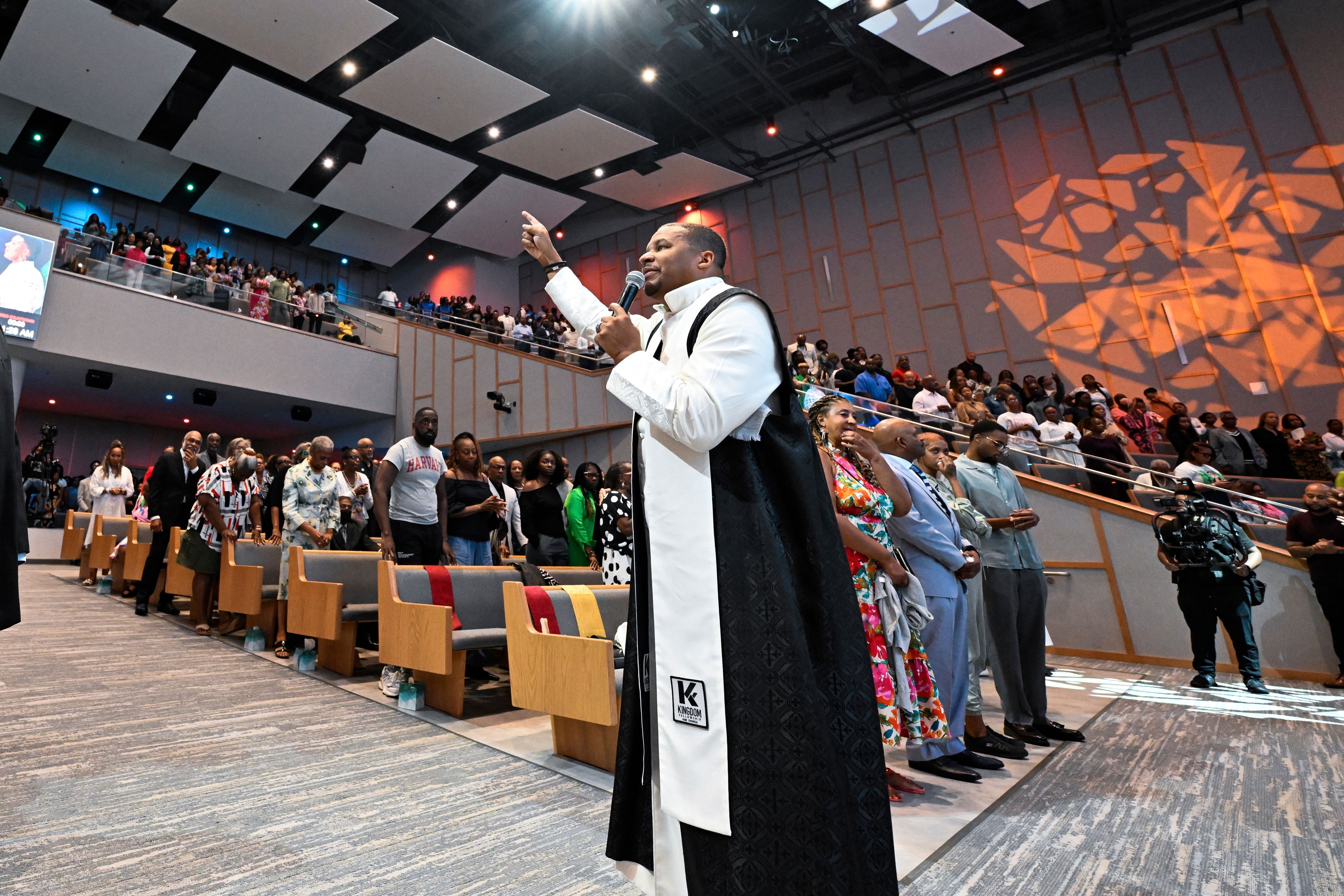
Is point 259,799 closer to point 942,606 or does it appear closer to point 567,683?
point 567,683

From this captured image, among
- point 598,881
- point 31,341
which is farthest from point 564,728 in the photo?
point 31,341

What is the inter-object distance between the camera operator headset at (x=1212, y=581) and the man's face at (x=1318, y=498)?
0.55 meters

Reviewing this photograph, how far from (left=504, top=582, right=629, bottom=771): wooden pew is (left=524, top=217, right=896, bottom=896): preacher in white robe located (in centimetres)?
132

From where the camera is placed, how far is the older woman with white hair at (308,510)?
432 cm

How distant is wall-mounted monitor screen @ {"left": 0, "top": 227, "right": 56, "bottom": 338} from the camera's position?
8.73 m

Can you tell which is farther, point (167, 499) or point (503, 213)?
point (503, 213)

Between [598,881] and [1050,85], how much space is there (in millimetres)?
13126

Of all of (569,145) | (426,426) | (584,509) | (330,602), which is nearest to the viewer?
(330,602)

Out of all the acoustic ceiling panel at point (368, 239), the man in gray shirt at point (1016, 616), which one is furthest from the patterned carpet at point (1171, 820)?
the acoustic ceiling panel at point (368, 239)

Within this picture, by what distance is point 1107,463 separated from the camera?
19.4 feet

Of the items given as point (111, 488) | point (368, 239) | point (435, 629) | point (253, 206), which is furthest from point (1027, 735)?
point (253, 206)

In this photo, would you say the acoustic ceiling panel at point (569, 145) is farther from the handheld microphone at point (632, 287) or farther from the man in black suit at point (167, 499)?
the handheld microphone at point (632, 287)

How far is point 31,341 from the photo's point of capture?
9117 mm

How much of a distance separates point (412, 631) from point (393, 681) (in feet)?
1.36
